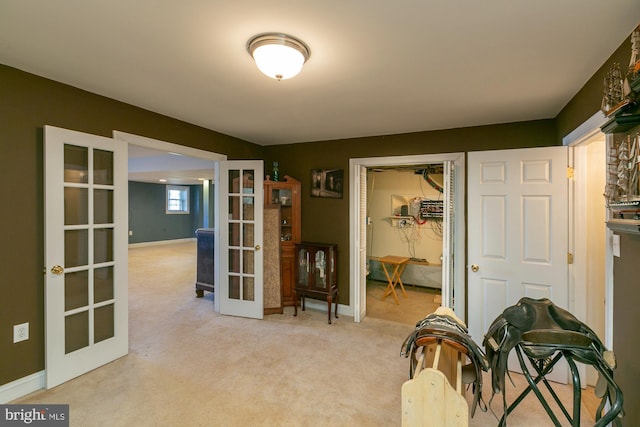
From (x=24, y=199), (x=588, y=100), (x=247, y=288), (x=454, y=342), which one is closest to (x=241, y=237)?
(x=247, y=288)

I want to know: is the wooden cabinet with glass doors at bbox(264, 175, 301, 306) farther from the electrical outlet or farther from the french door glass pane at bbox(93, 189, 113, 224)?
the electrical outlet

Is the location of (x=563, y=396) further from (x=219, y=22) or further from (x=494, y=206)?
(x=219, y=22)

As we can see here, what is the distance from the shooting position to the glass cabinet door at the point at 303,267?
3.99m

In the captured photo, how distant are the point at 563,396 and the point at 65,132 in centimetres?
445

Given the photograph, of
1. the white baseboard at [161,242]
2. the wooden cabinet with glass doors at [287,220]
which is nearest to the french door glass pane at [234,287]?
the wooden cabinet with glass doors at [287,220]

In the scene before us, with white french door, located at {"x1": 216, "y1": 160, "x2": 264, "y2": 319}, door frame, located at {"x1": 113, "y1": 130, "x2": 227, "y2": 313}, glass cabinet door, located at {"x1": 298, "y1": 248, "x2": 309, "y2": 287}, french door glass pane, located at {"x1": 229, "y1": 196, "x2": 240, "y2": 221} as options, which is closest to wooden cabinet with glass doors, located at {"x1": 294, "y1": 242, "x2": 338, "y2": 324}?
glass cabinet door, located at {"x1": 298, "y1": 248, "x2": 309, "y2": 287}

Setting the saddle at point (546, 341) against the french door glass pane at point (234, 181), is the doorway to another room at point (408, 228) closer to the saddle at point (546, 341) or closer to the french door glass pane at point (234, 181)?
the french door glass pane at point (234, 181)

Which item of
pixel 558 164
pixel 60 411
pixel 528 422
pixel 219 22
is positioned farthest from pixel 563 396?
pixel 60 411

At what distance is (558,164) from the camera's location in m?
2.58

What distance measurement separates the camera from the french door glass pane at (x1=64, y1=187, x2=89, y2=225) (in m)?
2.39

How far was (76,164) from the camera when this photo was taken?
244 cm

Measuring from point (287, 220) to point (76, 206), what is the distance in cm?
242

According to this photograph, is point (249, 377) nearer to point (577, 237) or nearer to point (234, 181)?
point (234, 181)

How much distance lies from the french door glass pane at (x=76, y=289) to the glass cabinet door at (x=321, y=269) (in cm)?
239
